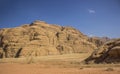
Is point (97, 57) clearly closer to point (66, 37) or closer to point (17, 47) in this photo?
point (17, 47)

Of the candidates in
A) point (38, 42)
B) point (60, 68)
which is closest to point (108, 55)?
point (60, 68)

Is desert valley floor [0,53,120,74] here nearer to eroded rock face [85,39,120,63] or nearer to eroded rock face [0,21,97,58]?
eroded rock face [85,39,120,63]

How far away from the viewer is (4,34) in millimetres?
111875

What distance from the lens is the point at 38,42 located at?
10131 centimetres

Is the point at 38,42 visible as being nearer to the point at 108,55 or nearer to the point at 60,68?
the point at 108,55

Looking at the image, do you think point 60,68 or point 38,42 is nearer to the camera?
point 60,68

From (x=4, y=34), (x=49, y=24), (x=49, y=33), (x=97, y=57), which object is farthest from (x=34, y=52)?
(x=97, y=57)

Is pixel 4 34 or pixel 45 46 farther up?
pixel 4 34

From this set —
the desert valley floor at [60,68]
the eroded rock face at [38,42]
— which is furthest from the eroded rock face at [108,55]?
the eroded rock face at [38,42]

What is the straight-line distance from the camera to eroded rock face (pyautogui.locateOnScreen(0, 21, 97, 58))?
324 ft

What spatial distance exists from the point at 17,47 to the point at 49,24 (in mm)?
36105

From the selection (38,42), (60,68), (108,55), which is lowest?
(60,68)

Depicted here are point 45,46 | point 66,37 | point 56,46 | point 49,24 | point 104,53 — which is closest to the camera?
point 104,53

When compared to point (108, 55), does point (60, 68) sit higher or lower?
lower
